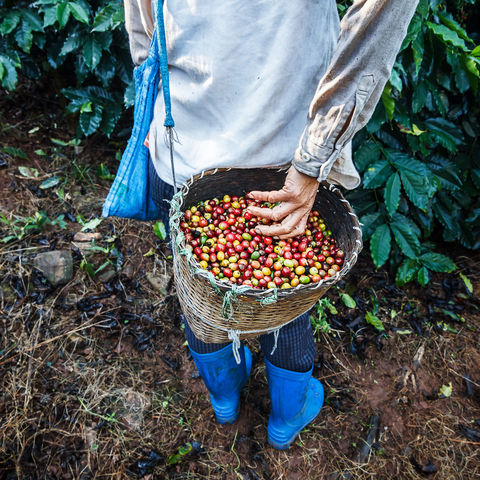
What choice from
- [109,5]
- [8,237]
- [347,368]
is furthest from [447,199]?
[8,237]

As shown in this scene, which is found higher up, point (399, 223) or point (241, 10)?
point (241, 10)

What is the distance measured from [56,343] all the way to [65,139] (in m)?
1.80

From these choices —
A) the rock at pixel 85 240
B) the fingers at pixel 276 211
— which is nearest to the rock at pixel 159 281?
the rock at pixel 85 240

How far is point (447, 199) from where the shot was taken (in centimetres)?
262

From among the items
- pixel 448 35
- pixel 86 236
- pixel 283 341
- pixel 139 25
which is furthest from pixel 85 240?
pixel 448 35

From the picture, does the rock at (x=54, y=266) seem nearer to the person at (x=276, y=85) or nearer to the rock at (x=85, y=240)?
the rock at (x=85, y=240)

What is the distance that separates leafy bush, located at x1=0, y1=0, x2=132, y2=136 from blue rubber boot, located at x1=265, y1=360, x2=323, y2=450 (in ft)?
6.84

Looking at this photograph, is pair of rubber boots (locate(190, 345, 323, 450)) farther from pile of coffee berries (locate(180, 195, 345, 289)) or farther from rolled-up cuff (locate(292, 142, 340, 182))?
rolled-up cuff (locate(292, 142, 340, 182))

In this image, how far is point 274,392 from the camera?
177 cm

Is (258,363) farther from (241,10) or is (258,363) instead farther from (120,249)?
(241,10)

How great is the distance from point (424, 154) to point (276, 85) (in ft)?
5.20

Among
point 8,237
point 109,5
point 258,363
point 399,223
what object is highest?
point 109,5

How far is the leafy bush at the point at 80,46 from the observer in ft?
7.27

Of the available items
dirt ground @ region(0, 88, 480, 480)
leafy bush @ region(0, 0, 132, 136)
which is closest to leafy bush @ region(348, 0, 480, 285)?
dirt ground @ region(0, 88, 480, 480)
